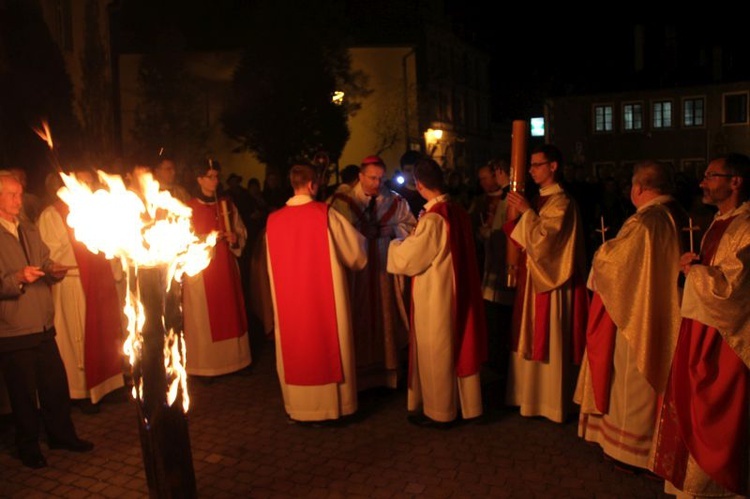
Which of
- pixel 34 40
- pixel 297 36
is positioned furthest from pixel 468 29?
pixel 34 40

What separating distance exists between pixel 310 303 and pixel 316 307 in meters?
0.06

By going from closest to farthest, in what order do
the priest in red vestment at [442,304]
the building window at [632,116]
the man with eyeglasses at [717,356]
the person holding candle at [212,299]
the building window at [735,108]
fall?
the man with eyeglasses at [717,356] → the priest in red vestment at [442,304] → the person holding candle at [212,299] → the building window at [735,108] → the building window at [632,116]

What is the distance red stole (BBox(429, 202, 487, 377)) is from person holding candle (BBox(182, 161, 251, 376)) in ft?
9.07

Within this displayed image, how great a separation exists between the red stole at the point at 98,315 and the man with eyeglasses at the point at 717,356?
514 cm

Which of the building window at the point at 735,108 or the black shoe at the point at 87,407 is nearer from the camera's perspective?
the black shoe at the point at 87,407

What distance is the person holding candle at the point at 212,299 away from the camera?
748 cm

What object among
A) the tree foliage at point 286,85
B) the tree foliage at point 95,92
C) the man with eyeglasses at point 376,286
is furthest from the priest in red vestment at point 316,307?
the tree foliage at point 286,85

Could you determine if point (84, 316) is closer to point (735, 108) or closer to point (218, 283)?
point (218, 283)

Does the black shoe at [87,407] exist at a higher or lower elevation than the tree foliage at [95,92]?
lower

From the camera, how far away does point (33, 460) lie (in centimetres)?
530

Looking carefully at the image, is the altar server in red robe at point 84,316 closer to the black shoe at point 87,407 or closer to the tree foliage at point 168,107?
the black shoe at point 87,407

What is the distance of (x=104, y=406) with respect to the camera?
6773mm

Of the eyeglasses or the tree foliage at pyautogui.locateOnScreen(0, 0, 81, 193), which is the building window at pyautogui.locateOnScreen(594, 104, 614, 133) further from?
the eyeglasses

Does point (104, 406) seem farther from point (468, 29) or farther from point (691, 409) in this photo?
point (468, 29)
